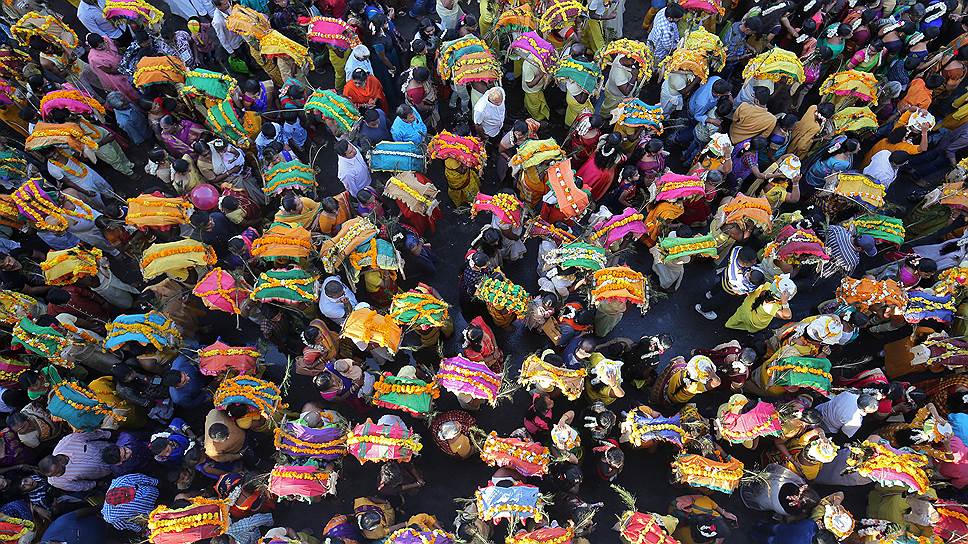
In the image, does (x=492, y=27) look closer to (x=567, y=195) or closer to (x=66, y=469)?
(x=567, y=195)

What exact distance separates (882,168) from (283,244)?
8.59 meters

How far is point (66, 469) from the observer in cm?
597

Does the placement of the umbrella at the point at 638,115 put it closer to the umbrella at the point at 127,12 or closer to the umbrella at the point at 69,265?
the umbrella at the point at 69,265

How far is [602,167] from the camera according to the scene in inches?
316

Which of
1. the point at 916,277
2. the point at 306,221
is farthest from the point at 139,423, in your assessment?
the point at 916,277

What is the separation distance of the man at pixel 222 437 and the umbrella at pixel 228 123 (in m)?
4.48

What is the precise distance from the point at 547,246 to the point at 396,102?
4879 millimetres

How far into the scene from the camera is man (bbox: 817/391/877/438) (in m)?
5.97

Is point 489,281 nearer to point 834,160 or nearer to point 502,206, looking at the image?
point 502,206

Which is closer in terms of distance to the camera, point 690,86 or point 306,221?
point 306,221

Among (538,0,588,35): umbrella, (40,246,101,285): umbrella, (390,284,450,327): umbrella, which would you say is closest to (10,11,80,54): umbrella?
(40,246,101,285): umbrella

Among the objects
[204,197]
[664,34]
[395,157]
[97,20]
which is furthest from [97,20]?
[664,34]

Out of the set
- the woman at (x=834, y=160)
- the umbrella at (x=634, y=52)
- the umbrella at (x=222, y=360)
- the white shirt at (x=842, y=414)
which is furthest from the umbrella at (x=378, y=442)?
the woman at (x=834, y=160)

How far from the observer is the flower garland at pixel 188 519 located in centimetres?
542
